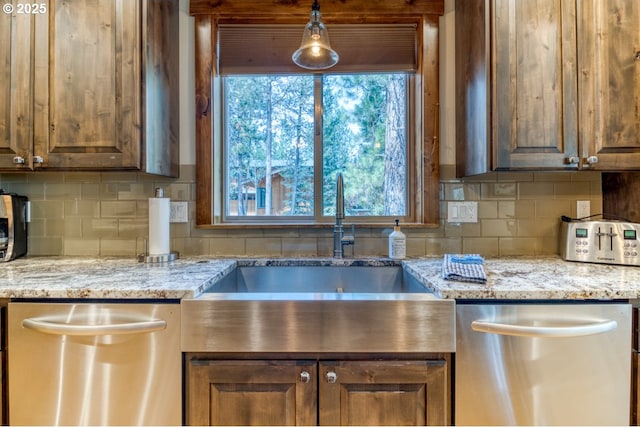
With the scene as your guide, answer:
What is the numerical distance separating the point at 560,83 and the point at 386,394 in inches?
58.2

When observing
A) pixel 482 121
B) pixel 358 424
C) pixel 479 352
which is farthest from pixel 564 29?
pixel 358 424

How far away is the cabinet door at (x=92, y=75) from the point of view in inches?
58.2

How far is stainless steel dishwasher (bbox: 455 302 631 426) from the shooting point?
3.45 feet

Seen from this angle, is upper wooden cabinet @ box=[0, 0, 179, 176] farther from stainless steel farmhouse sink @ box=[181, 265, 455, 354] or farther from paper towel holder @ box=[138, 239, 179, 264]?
stainless steel farmhouse sink @ box=[181, 265, 455, 354]

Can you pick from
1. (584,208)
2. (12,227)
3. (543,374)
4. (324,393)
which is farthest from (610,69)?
(12,227)

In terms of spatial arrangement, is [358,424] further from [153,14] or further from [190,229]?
[153,14]

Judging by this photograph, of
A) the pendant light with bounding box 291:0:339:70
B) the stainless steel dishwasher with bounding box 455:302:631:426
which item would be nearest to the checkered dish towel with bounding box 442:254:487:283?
the stainless steel dishwasher with bounding box 455:302:631:426

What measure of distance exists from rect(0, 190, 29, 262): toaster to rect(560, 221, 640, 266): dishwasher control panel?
2767mm

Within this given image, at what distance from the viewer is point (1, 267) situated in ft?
4.93

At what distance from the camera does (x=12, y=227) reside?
169cm

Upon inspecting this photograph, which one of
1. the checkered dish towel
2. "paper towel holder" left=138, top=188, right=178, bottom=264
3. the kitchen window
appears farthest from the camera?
the kitchen window

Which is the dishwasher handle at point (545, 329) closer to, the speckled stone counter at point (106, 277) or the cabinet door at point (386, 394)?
the cabinet door at point (386, 394)

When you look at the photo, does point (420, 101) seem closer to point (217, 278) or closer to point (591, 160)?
point (591, 160)

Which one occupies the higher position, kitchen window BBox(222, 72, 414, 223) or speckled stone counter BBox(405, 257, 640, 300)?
kitchen window BBox(222, 72, 414, 223)
